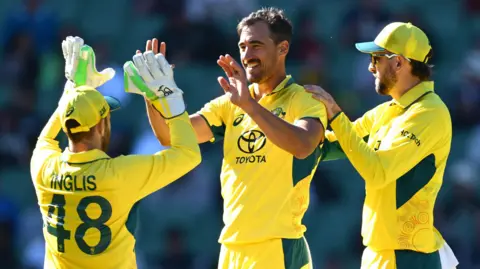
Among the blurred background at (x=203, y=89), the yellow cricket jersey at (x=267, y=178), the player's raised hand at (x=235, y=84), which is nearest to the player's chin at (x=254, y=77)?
the yellow cricket jersey at (x=267, y=178)

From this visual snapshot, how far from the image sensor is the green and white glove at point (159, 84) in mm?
5645

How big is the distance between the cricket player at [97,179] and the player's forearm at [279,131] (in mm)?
339

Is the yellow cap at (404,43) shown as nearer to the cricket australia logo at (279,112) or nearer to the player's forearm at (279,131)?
the cricket australia logo at (279,112)

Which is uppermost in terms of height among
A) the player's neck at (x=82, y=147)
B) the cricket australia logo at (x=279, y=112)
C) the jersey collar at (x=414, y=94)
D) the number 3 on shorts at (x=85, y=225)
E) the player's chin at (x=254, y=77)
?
the player's chin at (x=254, y=77)

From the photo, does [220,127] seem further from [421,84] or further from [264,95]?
[421,84]

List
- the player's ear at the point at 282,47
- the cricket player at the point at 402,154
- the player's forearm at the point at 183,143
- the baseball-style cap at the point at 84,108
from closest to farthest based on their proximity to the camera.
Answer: the baseball-style cap at the point at 84,108, the player's forearm at the point at 183,143, the cricket player at the point at 402,154, the player's ear at the point at 282,47

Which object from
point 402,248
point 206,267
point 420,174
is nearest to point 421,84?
point 420,174

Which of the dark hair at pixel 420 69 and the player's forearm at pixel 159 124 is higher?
the dark hair at pixel 420 69

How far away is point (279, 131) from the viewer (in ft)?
18.6

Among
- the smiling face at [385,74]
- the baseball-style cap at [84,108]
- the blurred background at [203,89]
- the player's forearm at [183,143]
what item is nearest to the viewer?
the baseball-style cap at [84,108]

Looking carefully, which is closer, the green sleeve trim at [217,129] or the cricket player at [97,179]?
the cricket player at [97,179]

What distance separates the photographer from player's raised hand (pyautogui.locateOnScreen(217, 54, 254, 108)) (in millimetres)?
5664

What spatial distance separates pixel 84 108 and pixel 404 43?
180 centimetres

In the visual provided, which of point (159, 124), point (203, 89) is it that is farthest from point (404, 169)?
point (203, 89)
